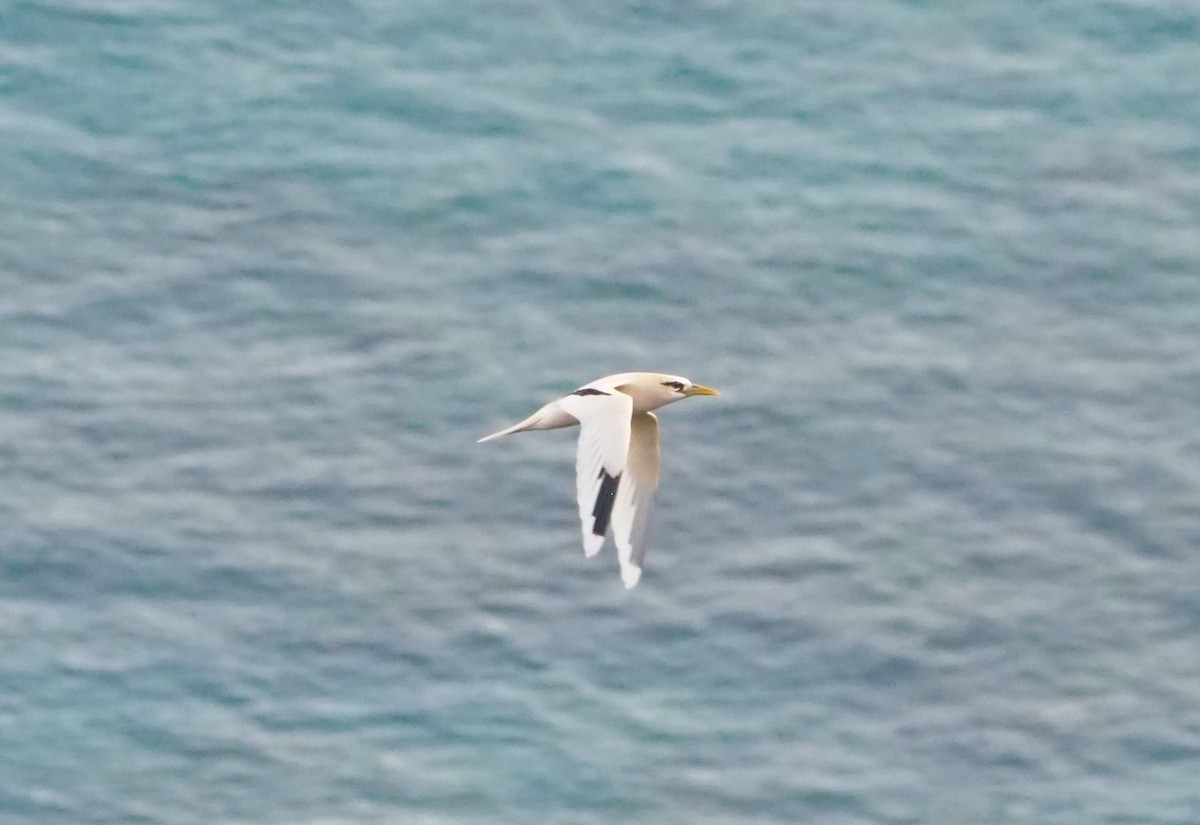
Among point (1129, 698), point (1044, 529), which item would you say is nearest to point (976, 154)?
point (1044, 529)

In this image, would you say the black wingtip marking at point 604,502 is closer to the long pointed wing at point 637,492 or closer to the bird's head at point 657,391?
the long pointed wing at point 637,492

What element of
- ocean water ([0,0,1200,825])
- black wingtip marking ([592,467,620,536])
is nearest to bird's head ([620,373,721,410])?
black wingtip marking ([592,467,620,536])

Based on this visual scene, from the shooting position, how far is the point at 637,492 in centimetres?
2398

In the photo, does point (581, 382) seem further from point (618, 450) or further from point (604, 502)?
point (604, 502)

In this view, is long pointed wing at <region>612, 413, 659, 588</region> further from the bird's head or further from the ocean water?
the ocean water

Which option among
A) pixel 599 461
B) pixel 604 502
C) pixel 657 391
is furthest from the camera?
pixel 657 391

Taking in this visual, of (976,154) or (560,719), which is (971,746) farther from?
(976,154)

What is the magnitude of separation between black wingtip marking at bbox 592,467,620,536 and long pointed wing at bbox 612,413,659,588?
189 centimetres

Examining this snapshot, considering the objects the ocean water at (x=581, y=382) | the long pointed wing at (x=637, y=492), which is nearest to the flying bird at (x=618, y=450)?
the long pointed wing at (x=637, y=492)

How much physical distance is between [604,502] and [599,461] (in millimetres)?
360

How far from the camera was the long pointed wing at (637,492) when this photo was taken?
23797 millimetres

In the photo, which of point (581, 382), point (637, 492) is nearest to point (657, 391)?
point (637, 492)

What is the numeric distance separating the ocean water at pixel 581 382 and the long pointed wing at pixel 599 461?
7.47 meters

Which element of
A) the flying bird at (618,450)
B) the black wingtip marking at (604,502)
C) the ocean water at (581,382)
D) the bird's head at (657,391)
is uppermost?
the ocean water at (581,382)
